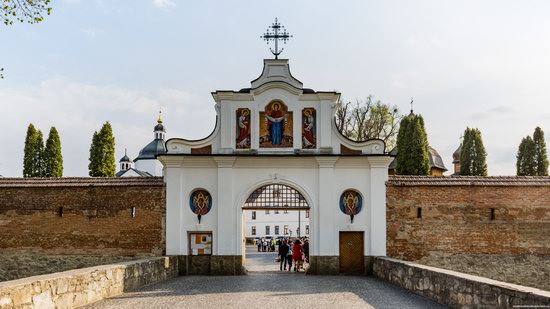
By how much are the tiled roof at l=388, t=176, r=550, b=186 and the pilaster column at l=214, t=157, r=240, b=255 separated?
220 inches

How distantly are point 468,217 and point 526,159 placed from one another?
17.6 meters

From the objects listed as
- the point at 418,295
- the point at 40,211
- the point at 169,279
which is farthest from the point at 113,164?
the point at 418,295

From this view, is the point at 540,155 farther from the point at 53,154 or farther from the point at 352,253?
the point at 53,154

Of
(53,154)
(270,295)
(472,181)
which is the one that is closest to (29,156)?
(53,154)

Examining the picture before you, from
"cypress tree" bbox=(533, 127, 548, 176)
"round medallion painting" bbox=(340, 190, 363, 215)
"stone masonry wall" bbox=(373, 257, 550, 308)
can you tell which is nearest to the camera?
"stone masonry wall" bbox=(373, 257, 550, 308)

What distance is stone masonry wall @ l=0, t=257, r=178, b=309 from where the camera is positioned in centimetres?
880

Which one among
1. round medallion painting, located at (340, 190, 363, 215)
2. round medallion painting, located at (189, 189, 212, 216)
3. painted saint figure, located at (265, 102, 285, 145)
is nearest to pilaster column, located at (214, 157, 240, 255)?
round medallion painting, located at (189, 189, 212, 216)

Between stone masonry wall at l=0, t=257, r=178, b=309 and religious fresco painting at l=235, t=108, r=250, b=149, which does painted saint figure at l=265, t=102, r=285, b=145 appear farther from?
stone masonry wall at l=0, t=257, r=178, b=309

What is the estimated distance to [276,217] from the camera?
6469cm

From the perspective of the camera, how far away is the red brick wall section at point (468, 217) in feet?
64.8

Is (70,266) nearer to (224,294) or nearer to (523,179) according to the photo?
(224,294)

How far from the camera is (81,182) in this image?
20312 millimetres

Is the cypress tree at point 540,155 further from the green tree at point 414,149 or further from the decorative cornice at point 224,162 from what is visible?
the decorative cornice at point 224,162

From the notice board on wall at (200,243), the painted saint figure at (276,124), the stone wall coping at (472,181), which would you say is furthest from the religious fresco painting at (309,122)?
the notice board on wall at (200,243)
